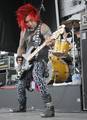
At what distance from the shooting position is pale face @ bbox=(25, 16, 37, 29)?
19.4 feet

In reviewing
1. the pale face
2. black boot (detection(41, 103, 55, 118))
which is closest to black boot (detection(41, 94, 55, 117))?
black boot (detection(41, 103, 55, 118))

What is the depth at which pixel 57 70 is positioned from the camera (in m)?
7.75

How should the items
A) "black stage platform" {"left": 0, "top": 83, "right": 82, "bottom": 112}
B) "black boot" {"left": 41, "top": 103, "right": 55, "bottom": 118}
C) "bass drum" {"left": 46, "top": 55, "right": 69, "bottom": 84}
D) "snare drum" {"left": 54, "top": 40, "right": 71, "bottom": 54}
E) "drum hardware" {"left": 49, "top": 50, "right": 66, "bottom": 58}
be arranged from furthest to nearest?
"snare drum" {"left": 54, "top": 40, "right": 71, "bottom": 54} → "drum hardware" {"left": 49, "top": 50, "right": 66, "bottom": 58} → "bass drum" {"left": 46, "top": 55, "right": 69, "bottom": 84} → "black stage platform" {"left": 0, "top": 83, "right": 82, "bottom": 112} → "black boot" {"left": 41, "top": 103, "right": 55, "bottom": 118}

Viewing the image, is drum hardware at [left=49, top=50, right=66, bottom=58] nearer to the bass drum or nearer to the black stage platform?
the bass drum

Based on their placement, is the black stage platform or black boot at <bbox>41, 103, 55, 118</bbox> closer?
black boot at <bbox>41, 103, 55, 118</bbox>

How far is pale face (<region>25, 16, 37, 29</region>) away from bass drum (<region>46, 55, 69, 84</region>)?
183 cm

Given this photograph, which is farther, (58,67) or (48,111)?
(58,67)

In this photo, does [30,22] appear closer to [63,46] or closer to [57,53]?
[57,53]

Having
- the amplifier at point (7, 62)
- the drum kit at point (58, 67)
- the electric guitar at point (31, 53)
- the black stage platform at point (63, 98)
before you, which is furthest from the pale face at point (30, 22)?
the amplifier at point (7, 62)

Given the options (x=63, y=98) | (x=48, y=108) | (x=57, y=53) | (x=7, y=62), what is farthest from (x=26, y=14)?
(x=7, y=62)

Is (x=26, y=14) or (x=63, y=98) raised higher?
(x=26, y=14)

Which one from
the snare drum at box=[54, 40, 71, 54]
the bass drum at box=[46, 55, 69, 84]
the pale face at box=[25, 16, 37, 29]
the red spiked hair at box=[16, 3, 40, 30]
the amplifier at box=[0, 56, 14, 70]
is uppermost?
the red spiked hair at box=[16, 3, 40, 30]

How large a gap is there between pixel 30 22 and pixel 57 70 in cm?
195

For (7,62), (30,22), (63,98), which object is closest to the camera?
(30,22)
